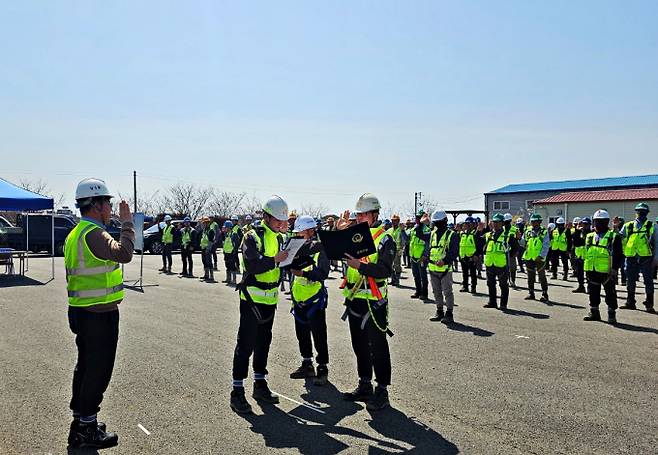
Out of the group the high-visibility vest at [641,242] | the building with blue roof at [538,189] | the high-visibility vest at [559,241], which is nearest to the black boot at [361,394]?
the high-visibility vest at [641,242]

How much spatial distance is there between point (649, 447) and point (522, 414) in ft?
3.66

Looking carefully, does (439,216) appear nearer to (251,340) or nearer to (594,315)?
(594,315)

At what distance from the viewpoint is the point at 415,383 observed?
674cm

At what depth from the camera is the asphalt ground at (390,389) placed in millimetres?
4980

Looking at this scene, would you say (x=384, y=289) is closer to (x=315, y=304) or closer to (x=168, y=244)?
(x=315, y=304)

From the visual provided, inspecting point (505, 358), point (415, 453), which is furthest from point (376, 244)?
point (505, 358)

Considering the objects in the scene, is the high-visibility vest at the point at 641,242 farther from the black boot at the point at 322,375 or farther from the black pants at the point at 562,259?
the black boot at the point at 322,375

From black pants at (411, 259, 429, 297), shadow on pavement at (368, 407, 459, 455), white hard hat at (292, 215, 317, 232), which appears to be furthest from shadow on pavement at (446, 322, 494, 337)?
shadow on pavement at (368, 407, 459, 455)

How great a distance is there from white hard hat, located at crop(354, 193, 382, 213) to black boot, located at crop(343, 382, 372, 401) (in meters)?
1.80

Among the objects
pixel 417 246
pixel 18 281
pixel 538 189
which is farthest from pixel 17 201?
pixel 538 189

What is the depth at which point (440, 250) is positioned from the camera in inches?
440

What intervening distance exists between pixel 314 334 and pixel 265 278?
1.45 m

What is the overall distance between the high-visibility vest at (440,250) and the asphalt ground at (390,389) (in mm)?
1045

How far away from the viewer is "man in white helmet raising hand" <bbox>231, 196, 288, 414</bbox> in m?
5.76
